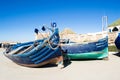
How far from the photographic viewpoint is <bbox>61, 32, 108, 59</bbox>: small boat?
13.7 metres

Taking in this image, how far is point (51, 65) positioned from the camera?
12.0 meters

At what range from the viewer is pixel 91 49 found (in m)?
13.7

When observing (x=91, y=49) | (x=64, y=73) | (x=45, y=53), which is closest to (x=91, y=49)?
(x=91, y=49)

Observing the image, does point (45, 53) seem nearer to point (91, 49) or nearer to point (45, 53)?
point (45, 53)

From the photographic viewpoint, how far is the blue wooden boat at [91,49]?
13.7 meters

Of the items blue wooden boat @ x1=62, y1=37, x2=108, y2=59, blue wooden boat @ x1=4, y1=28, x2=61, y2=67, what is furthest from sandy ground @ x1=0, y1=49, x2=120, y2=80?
blue wooden boat @ x1=62, y1=37, x2=108, y2=59

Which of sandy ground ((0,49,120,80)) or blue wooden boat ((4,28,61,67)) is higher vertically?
blue wooden boat ((4,28,61,67))

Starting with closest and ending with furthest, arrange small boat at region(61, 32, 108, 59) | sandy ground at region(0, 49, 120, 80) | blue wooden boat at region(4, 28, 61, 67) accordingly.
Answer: sandy ground at region(0, 49, 120, 80)
blue wooden boat at region(4, 28, 61, 67)
small boat at region(61, 32, 108, 59)

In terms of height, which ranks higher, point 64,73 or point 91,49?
point 91,49

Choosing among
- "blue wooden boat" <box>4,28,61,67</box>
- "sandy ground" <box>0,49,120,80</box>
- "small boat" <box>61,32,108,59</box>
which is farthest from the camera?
"small boat" <box>61,32,108,59</box>

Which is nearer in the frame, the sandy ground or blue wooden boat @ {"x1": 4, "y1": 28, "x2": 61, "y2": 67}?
the sandy ground

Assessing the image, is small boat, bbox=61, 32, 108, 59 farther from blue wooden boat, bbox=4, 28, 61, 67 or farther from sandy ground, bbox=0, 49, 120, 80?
sandy ground, bbox=0, 49, 120, 80

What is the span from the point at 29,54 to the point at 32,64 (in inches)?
29.1

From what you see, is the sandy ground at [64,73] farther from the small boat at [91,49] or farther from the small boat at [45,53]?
the small boat at [91,49]
